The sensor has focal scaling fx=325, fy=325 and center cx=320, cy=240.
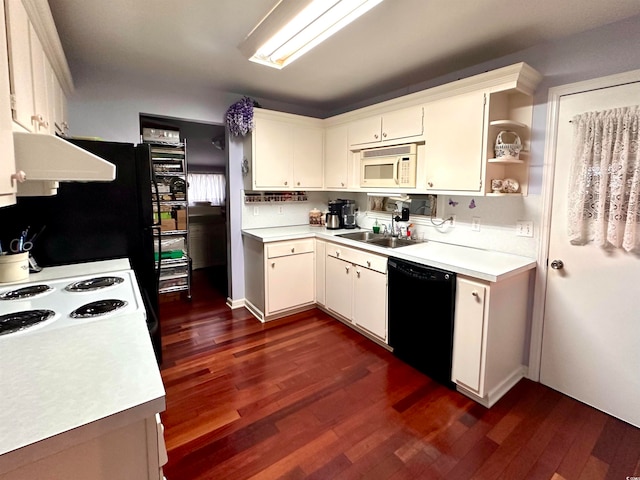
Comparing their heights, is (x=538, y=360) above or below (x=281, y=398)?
above

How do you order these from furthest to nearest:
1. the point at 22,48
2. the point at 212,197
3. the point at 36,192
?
the point at 212,197 < the point at 36,192 < the point at 22,48

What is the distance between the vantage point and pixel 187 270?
13.2ft

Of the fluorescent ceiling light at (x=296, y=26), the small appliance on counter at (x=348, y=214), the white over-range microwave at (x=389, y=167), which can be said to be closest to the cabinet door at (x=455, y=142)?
the white over-range microwave at (x=389, y=167)

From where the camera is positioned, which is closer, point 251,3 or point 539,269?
point 251,3

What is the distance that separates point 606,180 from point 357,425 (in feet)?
6.84

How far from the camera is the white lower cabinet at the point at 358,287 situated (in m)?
2.76

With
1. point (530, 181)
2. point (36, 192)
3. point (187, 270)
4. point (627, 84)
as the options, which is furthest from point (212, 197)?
point (627, 84)

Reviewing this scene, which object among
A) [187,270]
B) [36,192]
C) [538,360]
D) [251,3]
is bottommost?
[538,360]

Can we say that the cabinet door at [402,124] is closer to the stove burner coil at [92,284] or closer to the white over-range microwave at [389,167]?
the white over-range microwave at [389,167]

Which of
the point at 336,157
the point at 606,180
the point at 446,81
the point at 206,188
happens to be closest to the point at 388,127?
the point at 446,81

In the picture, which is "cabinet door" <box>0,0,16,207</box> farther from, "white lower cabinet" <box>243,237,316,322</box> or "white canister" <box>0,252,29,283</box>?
"white lower cabinet" <box>243,237,316,322</box>

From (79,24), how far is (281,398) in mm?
2761

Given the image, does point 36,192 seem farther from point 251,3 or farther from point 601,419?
point 601,419

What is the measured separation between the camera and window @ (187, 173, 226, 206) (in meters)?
5.61
